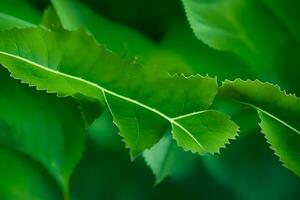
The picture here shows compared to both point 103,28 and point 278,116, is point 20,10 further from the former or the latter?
point 278,116

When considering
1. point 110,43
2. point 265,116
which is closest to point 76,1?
point 110,43

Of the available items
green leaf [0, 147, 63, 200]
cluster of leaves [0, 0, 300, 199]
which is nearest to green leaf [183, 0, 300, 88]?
cluster of leaves [0, 0, 300, 199]

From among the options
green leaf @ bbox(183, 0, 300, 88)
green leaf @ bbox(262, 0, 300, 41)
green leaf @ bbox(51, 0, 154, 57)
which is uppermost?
green leaf @ bbox(262, 0, 300, 41)

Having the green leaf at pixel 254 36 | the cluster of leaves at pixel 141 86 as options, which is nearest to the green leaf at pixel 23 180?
the cluster of leaves at pixel 141 86

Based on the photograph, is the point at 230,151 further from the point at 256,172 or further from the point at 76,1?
the point at 76,1

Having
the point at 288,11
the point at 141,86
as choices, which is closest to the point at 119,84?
the point at 141,86

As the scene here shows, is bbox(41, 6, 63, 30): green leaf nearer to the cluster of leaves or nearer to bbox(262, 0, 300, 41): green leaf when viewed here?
the cluster of leaves

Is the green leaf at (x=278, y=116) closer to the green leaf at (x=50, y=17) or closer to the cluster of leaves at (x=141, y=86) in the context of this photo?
the cluster of leaves at (x=141, y=86)
